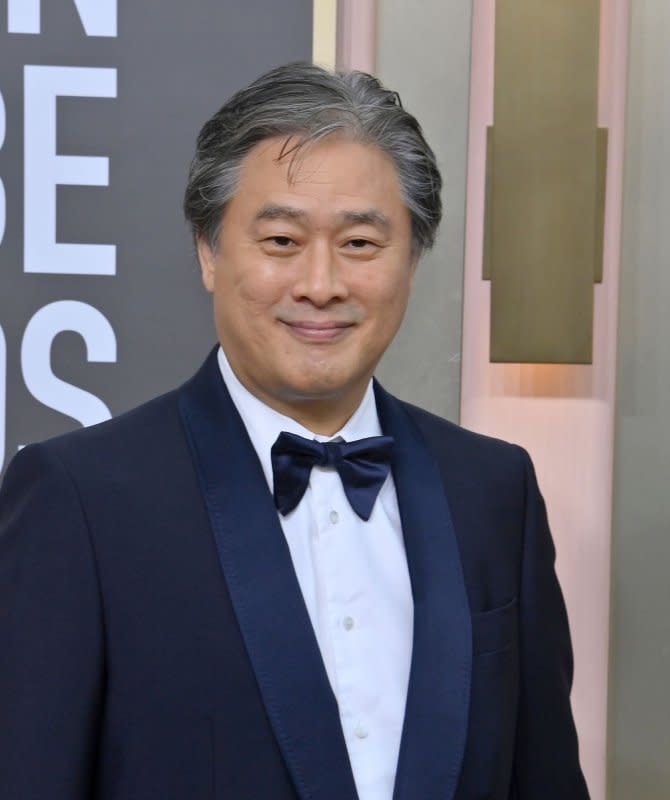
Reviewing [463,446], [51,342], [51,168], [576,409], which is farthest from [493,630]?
[51,168]

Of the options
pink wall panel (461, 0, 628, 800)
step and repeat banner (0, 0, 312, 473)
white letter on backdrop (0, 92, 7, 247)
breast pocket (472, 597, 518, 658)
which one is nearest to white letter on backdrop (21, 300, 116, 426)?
step and repeat banner (0, 0, 312, 473)

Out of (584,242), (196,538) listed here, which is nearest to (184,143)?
(584,242)

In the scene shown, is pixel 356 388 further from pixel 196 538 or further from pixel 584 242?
pixel 584 242

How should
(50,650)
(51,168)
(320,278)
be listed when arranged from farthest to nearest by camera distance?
(51,168), (320,278), (50,650)

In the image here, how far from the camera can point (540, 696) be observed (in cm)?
158

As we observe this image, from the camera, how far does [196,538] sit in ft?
4.52

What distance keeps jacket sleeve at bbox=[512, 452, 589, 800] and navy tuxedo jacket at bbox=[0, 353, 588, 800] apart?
0.10m

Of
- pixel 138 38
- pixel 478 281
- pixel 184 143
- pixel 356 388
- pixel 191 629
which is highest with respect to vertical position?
pixel 138 38

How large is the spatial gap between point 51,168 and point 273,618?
120cm

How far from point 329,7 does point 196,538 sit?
49.6 inches

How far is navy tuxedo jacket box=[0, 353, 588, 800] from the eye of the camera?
1304mm

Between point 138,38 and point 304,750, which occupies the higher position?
point 138,38

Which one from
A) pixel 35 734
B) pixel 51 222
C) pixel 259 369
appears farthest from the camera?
pixel 51 222

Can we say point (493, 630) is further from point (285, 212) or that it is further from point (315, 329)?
point (285, 212)
